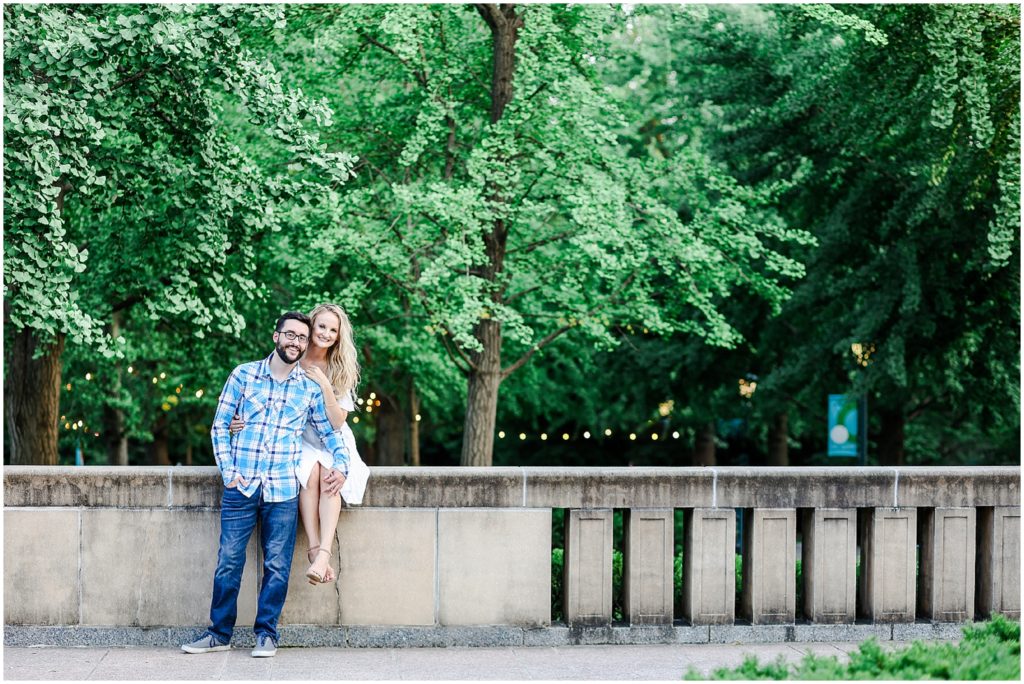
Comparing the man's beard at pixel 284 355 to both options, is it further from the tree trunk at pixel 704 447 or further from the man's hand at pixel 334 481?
the tree trunk at pixel 704 447

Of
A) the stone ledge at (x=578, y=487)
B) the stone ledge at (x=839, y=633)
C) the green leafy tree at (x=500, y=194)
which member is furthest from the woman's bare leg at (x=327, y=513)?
the green leafy tree at (x=500, y=194)

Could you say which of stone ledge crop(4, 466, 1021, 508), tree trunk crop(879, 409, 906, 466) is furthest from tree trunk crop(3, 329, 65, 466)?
tree trunk crop(879, 409, 906, 466)

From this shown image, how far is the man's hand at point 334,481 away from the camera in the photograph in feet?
21.1

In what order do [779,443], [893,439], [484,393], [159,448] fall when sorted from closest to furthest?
[484,393], [893,439], [779,443], [159,448]

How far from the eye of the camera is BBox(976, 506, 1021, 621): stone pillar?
723cm

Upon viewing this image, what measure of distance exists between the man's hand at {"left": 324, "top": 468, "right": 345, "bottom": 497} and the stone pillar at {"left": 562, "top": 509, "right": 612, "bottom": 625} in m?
1.38

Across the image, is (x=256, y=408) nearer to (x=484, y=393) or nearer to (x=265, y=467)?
(x=265, y=467)

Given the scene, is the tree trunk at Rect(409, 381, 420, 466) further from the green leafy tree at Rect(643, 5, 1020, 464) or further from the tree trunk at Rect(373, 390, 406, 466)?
the green leafy tree at Rect(643, 5, 1020, 464)

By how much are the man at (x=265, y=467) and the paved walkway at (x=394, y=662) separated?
0.24 meters

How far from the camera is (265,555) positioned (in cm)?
635

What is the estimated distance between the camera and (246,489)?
627 cm

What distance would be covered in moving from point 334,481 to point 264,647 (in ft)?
3.20

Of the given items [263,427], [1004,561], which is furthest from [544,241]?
[263,427]

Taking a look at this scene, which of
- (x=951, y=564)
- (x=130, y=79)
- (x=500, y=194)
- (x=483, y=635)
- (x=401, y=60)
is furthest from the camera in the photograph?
(x=401, y=60)
